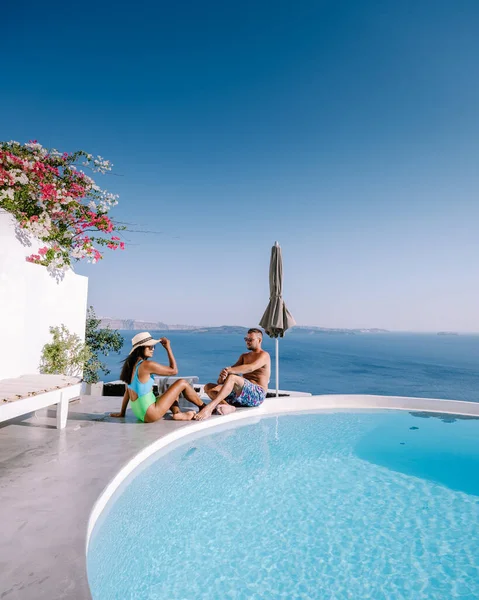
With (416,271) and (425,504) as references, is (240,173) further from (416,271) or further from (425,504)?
(416,271)

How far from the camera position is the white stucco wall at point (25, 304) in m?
5.06

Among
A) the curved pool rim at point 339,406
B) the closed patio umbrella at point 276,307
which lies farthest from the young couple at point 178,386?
the closed patio umbrella at point 276,307

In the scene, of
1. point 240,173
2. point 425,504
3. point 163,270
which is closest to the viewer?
point 425,504

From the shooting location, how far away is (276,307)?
7.50m

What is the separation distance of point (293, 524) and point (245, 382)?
10.4ft

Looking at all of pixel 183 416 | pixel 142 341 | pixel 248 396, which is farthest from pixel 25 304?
pixel 248 396

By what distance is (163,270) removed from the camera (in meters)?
35.0

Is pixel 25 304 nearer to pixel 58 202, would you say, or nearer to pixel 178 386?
pixel 58 202

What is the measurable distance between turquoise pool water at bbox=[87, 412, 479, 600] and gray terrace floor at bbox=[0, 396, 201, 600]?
0.23 m

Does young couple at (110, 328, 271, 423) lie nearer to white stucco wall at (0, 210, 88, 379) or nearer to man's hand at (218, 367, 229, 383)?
man's hand at (218, 367, 229, 383)

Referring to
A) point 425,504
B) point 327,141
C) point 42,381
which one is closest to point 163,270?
point 327,141

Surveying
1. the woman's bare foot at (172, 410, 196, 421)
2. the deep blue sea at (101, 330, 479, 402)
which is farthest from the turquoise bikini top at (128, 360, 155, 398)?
the deep blue sea at (101, 330, 479, 402)

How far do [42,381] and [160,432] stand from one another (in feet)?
5.01

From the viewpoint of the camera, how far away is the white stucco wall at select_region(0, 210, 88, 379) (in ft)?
16.6
